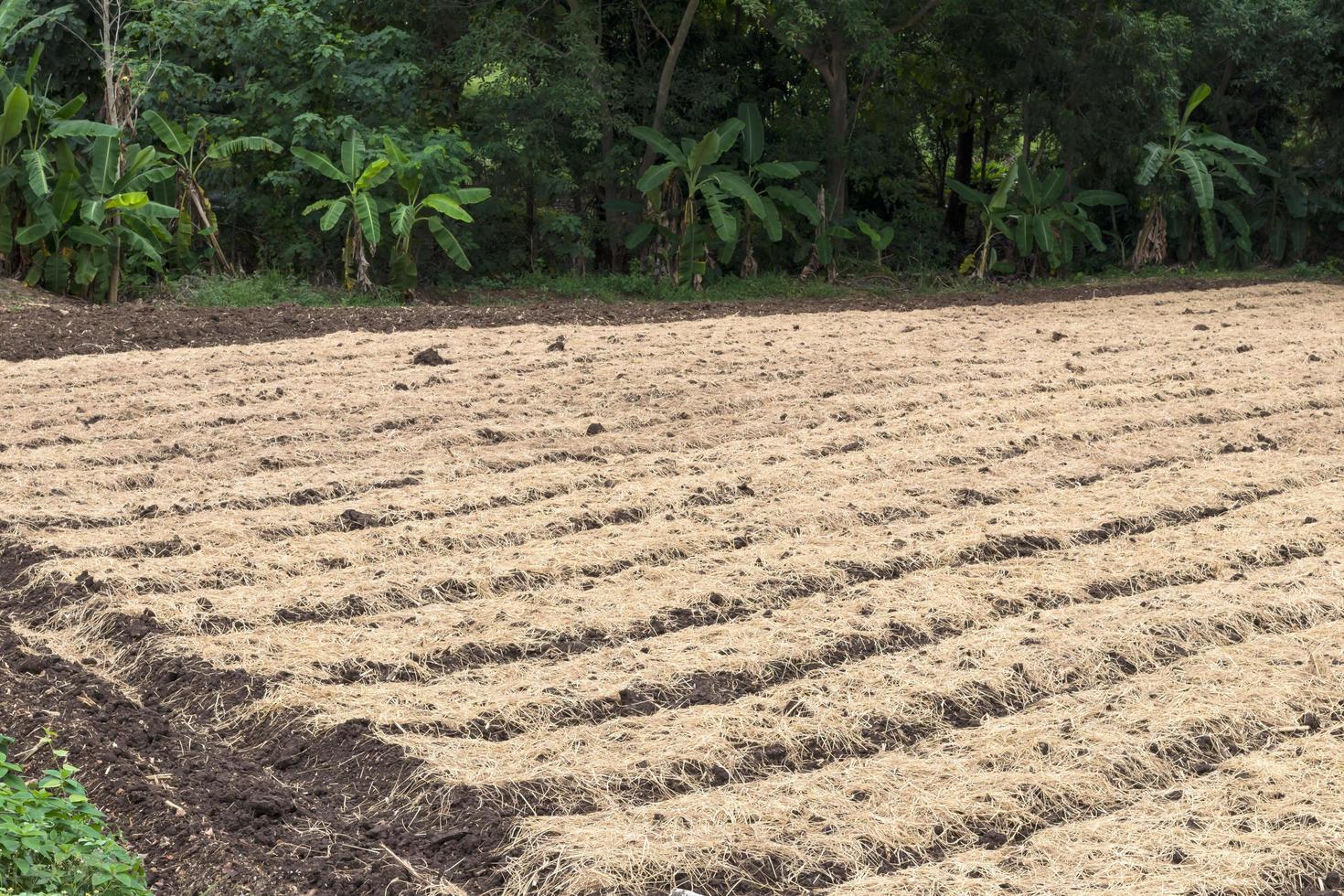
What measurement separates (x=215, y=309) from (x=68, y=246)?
4.99 ft

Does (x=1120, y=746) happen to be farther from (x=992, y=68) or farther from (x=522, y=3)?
(x=992, y=68)

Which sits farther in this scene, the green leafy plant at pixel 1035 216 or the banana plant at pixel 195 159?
the green leafy plant at pixel 1035 216

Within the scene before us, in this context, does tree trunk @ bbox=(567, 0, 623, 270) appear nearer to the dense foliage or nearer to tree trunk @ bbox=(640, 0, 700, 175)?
the dense foliage

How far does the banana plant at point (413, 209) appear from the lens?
1244 cm

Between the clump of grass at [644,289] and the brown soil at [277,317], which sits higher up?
the clump of grass at [644,289]

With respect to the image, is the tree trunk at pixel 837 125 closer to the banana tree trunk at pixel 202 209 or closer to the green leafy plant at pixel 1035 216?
the green leafy plant at pixel 1035 216

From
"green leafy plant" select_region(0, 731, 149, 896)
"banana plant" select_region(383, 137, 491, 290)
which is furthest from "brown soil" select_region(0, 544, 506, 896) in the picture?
"banana plant" select_region(383, 137, 491, 290)

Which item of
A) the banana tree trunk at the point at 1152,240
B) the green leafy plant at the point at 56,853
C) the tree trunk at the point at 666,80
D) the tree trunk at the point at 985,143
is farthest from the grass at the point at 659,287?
the green leafy plant at the point at 56,853

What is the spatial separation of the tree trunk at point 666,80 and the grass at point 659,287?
1.28m

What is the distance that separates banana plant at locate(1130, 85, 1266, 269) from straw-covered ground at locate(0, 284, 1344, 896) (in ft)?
21.7

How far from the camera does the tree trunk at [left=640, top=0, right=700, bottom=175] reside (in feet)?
47.1

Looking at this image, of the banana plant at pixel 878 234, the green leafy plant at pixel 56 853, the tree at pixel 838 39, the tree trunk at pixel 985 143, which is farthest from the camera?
the tree trunk at pixel 985 143

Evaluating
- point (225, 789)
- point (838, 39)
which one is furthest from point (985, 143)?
point (225, 789)

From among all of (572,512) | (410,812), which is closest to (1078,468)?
(572,512)
